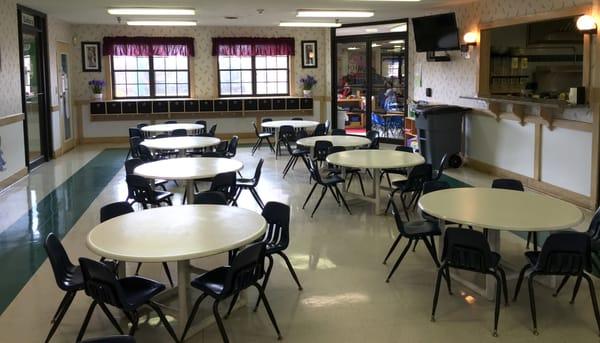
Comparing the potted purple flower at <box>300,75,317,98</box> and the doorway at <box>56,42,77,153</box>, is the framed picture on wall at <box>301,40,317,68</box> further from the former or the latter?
the doorway at <box>56,42,77,153</box>

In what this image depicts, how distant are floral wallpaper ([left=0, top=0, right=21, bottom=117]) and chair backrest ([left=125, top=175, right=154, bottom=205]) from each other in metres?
3.67

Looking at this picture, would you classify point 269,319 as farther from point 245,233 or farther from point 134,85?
point 134,85

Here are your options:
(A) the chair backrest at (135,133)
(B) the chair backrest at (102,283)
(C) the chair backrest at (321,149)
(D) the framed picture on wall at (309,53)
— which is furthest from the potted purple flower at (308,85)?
(B) the chair backrest at (102,283)

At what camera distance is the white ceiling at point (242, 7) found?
9148 mm

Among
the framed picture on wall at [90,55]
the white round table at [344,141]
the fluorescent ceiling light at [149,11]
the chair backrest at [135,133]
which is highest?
the fluorescent ceiling light at [149,11]

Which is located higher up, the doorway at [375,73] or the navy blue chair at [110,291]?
Answer: the doorway at [375,73]

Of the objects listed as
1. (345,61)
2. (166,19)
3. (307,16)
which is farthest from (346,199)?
(345,61)

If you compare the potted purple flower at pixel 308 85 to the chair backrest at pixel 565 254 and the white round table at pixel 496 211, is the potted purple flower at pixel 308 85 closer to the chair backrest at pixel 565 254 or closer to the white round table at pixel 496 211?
the white round table at pixel 496 211

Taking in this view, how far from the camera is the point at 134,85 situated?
1382 centimetres

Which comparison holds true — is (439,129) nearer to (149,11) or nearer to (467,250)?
(149,11)

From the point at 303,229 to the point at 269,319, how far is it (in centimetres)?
223

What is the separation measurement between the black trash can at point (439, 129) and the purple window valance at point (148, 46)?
21.1 feet

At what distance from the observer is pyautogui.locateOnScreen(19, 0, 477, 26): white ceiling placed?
30.0 ft

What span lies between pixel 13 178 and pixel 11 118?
2.96 feet
